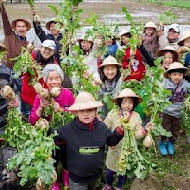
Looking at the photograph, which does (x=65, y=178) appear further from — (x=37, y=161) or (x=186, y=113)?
(x=186, y=113)

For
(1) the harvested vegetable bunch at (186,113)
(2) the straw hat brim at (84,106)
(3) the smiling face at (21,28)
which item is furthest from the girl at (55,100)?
(3) the smiling face at (21,28)

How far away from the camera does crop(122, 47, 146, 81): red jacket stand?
5246mm

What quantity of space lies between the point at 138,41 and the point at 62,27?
1593 mm

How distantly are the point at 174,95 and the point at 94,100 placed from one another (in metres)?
1.68

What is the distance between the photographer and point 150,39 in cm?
631

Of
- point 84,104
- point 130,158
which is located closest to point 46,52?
point 84,104

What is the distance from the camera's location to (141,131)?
11.6ft

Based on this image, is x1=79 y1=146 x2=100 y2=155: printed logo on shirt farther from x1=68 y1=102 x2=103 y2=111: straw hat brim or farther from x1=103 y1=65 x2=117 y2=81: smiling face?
x1=103 y1=65 x2=117 y2=81: smiling face

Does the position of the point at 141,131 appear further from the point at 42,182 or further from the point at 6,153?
the point at 6,153

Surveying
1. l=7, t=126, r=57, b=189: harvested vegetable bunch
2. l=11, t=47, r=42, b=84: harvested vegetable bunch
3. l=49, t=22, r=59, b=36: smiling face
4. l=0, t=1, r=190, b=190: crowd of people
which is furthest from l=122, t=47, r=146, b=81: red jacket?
l=7, t=126, r=57, b=189: harvested vegetable bunch

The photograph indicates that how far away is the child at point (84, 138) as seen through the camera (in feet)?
11.0

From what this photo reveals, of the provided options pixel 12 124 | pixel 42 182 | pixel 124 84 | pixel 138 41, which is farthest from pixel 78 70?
pixel 42 182

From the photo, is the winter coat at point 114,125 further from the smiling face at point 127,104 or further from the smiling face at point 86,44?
the smiling face at point 86,44

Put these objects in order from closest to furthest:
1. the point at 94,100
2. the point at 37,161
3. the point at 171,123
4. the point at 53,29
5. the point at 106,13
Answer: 1. the point at 37,161
2. the point at 94,100
3. the point at 171,123
4. the point at 53,29
5. the point at 106,13
